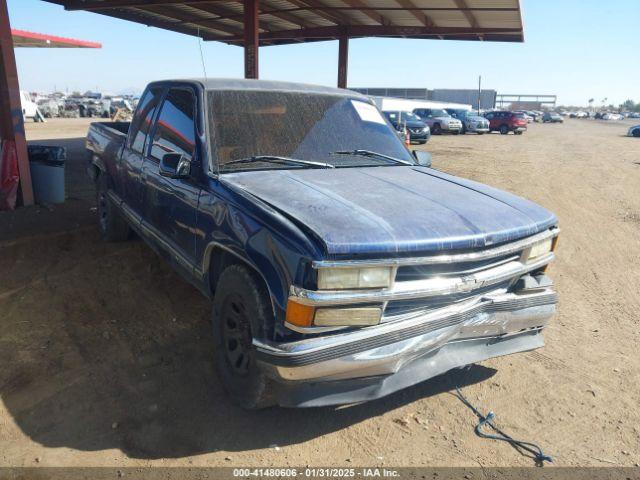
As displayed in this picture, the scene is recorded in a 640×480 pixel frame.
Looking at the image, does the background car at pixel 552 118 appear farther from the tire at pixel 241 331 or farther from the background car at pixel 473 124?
the tire at pixel 241 331

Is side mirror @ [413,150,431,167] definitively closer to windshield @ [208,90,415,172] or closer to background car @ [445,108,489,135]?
windshield @ [208,90,415,172]

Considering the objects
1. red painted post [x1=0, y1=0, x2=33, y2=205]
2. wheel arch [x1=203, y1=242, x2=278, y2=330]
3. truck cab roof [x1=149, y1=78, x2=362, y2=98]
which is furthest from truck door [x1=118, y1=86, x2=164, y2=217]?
red painted post [x1=0, y1=0, x2=33, y2=205]

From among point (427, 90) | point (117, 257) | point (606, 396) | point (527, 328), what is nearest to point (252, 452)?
point (527, 328)

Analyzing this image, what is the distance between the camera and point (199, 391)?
128 inches

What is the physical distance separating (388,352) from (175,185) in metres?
2.06

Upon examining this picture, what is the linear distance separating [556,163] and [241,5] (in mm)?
10251

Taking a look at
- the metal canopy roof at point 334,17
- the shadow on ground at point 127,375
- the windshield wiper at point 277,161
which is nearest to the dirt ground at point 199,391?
the shadow on ground at point 127,375

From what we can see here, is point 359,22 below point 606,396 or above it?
above

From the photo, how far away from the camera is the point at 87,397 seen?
3.16 metres

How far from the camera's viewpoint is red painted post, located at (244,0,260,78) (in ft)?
39.3

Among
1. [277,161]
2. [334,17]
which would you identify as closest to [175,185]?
[277,161]

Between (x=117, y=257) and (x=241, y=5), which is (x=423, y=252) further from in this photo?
(x=241, y=5)

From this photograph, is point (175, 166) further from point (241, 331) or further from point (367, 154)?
point (367, 154)

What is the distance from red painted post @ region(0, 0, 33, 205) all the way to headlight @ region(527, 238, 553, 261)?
7284mm
